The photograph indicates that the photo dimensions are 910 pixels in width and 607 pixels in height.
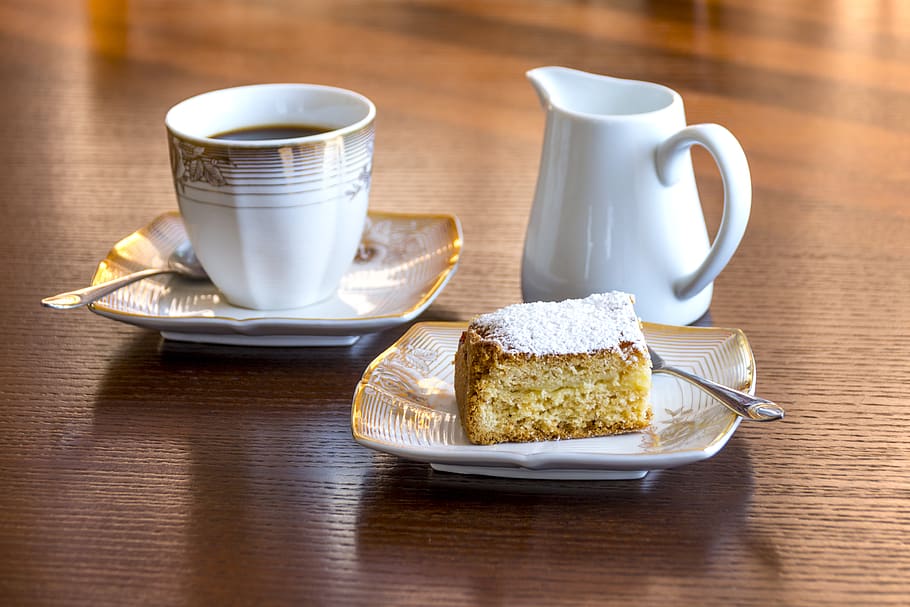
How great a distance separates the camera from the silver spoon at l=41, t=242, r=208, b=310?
787 mm

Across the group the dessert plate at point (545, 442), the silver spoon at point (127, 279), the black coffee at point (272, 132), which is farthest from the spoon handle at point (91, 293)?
the dessert plate at point (545, 442)

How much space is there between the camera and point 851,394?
0.74m

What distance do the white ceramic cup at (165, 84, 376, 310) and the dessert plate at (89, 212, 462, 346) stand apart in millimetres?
31

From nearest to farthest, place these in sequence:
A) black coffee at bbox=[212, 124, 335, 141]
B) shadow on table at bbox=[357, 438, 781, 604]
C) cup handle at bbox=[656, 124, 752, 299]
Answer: shadow on table at bbox=[357, 438, 781, 604] < cup handle at bbox=[656, 124, 752, 299] < black coffee at bbox=[212, 124, 335, 141]

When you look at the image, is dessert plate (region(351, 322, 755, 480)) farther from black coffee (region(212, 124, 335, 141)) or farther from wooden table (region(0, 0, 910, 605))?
black coffee (region(212, 124, 335, 141))

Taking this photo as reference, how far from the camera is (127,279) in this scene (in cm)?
85

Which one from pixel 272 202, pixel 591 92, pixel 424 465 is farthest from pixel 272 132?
pixel 424 465

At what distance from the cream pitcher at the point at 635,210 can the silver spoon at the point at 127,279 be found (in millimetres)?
308

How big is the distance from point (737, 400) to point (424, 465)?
0.68ft

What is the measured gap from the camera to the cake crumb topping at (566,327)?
0.64 m

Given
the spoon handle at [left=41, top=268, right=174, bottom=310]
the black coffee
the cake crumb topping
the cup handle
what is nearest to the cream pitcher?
the cup handle

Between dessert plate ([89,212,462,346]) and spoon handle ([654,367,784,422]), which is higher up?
spoon handle ([654,367,784,422])

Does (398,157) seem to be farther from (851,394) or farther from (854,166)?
(851,394)

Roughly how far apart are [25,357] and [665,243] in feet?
1.73
